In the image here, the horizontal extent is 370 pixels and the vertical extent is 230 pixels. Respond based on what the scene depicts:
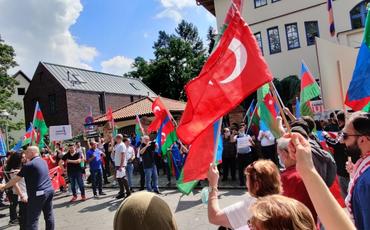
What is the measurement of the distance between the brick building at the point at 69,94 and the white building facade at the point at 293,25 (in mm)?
20367

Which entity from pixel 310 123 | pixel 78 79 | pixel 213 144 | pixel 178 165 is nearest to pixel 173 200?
pixel 178 165

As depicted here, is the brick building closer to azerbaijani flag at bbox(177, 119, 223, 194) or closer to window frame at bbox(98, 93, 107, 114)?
window frame at bbox(98, 93, 107, 114)

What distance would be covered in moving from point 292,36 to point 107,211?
60.1ft

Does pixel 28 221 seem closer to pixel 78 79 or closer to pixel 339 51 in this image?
pixel 339 51

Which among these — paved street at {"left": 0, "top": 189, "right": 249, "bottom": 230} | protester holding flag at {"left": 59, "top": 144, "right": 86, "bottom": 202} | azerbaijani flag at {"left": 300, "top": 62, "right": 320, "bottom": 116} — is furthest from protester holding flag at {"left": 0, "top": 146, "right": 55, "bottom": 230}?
azerbaijani flag at {"left": 300, "top": 62, "right": 320, "bottom": 116}

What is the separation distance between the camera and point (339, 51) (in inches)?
230

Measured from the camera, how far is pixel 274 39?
24484 mm

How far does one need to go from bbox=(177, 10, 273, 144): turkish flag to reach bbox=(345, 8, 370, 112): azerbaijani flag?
1.65 metres

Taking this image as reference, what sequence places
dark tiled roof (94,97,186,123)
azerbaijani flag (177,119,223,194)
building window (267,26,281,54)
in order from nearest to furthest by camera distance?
azerbaijani flag (177,119,223,194), building window (267,26,281,54), dark tiled roof (94,97,186,123)

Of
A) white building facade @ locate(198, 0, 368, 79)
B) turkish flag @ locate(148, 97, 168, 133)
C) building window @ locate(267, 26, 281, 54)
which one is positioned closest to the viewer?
turkish flag @ locate(148, 97, 168, 133)

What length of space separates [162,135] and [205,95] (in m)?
7.28

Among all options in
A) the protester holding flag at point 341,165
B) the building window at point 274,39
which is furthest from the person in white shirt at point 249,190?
the building window at point 274,39

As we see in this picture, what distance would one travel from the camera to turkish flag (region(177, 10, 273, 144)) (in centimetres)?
334

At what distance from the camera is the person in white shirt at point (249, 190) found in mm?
2793
